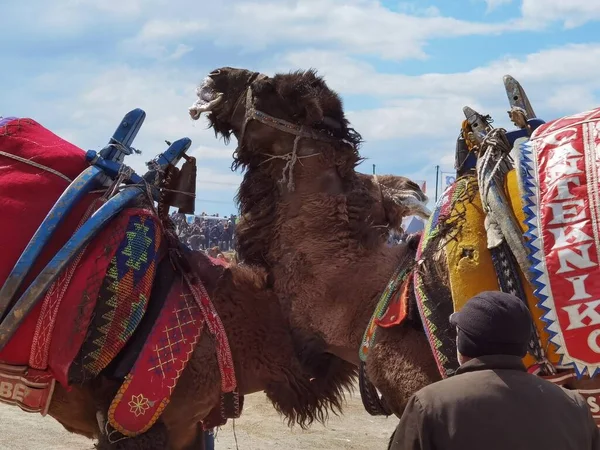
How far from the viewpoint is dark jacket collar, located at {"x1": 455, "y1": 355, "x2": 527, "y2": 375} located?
2.13 metres

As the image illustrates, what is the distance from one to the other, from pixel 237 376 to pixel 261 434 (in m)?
3.09

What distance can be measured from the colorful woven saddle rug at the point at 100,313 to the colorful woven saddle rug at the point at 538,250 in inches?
45.5

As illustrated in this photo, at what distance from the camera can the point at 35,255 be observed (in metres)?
3.60

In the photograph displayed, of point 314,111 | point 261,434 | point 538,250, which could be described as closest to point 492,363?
point 538,250

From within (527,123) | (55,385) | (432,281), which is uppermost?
(527,123)

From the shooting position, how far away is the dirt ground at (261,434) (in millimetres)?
6473

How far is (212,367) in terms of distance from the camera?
3.75 m

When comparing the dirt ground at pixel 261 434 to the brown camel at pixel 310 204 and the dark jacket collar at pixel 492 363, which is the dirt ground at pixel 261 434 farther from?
the dark jacket collar at pixel 492 363

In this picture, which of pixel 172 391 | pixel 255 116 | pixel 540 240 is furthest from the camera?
pixel 255 116

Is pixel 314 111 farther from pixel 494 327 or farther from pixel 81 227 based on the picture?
pixel 494 327

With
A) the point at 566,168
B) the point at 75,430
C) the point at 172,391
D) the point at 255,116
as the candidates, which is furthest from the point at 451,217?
the point at 75,430

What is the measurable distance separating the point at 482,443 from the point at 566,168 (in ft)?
4.36

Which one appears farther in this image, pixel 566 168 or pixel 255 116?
pixel 255 116

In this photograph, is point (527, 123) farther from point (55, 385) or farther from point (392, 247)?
point (55, 385)
